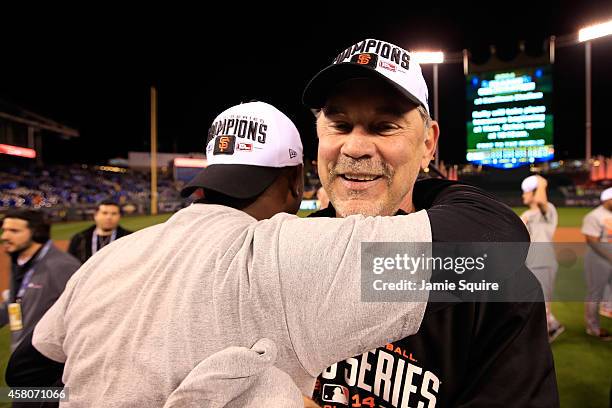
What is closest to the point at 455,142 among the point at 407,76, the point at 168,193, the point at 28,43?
the point at 168,193

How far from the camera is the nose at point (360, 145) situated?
4.28 feet

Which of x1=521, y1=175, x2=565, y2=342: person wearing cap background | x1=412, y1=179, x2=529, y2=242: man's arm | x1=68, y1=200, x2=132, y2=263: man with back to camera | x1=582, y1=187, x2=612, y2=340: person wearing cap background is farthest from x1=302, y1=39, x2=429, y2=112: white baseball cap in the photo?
x1=582, y1=187, x2=612, y2=340: person wearing cap background

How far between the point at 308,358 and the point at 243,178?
2.10ft

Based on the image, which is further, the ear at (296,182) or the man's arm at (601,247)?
the man's arm at (601,247)

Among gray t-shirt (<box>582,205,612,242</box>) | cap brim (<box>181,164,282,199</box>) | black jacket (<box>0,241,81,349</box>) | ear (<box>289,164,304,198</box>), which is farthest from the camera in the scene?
gray t-shirt (<box>582,205,612,242</box>)

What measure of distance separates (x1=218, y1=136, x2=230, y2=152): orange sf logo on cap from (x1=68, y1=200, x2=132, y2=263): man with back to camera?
4.64 metres

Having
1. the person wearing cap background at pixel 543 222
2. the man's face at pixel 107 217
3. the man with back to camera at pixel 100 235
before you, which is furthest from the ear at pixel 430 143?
the man's face at pixel 107 217

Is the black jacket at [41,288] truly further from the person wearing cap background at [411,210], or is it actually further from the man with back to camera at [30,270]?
the person wearing cap background at [411,210]

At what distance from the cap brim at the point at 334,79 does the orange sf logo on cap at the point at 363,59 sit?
2cm

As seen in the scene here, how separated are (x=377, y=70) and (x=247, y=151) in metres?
0.49

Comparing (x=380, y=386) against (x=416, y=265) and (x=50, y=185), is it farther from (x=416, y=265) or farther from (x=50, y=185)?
(x=50, y=185)

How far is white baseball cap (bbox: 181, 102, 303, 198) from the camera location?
1230mm

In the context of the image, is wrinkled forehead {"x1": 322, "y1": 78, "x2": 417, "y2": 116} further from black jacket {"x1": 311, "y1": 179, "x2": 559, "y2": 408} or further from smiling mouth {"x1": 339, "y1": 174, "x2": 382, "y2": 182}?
black jacket {"x1": 311, "y1": 179, "x2": 559, "y2": 408}

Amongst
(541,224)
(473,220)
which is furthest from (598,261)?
(473,220)
